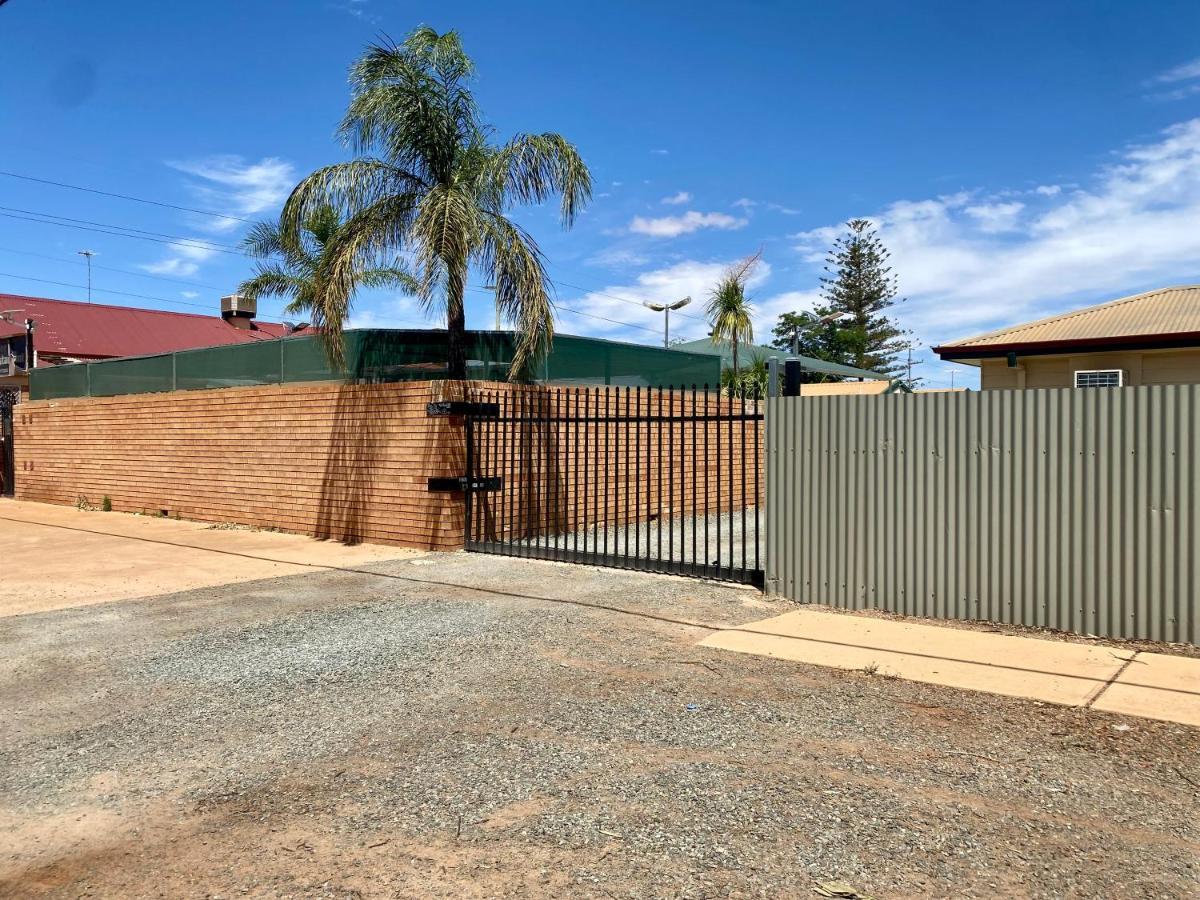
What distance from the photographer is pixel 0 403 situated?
25.1 m

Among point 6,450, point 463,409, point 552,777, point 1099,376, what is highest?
point 1099,376

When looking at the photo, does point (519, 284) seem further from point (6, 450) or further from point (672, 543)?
point (6, 450)

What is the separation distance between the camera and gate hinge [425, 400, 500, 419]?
11758mm

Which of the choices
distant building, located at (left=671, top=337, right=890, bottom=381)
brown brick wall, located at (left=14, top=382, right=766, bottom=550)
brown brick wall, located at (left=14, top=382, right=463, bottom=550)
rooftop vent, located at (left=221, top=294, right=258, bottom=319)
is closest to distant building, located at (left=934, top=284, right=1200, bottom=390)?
distant building, located at (left=671, top=337, right=890, bottom=381)

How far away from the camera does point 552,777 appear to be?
13.7ft

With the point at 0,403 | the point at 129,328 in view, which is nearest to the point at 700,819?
the point at 0,403

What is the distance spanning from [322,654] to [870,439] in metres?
4.89

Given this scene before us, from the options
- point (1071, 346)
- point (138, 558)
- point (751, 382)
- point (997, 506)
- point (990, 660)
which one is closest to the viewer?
point (990, 660)

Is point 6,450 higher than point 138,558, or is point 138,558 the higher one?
point 6,450

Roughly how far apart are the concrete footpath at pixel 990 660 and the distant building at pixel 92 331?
27408 millimetres

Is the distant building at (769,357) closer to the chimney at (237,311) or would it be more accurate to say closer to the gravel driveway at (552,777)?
the gravel driveway at (552,777)

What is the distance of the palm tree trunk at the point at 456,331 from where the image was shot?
1182 cm

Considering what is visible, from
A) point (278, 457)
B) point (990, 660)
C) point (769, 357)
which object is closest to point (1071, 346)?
point (769, 357)

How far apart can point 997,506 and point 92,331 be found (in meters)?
38.0
